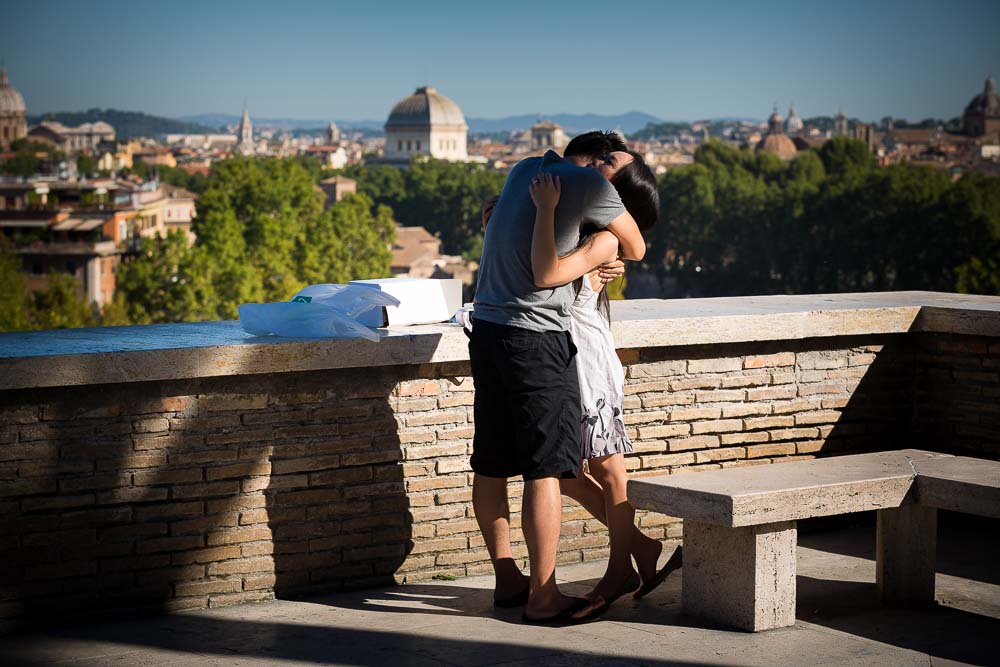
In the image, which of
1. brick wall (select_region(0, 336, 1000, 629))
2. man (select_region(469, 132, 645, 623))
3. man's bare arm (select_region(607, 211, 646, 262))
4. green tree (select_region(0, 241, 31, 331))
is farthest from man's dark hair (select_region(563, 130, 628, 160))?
green tree (select_region(0, 241, 31, 331))

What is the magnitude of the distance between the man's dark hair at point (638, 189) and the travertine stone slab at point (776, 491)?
80 centimetres

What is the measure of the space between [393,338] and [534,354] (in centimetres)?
74

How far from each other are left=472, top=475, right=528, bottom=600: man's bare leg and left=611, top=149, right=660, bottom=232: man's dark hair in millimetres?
899

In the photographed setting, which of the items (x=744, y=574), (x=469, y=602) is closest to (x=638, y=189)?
(x=744, y=574)

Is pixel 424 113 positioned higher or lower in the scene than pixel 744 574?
higher

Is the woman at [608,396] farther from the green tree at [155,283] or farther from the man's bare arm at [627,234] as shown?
the green tree at [155,283]

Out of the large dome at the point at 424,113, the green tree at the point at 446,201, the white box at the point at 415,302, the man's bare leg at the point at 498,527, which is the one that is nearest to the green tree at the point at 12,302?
the white box at the point at 415,302

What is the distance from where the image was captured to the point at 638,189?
4.00m

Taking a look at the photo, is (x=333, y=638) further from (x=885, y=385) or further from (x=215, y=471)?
(x=885, y=385)

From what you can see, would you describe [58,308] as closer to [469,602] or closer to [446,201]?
[469,602]

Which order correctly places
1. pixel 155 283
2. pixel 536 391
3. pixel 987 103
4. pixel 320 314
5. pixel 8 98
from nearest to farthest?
1. pixel 536 391
2. pixel 320 314
3. pixel 155 283
4. pixel 987 103
5. pixel 8 98

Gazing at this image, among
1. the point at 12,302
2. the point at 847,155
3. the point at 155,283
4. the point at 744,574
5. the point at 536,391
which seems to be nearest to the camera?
the point at 536,391

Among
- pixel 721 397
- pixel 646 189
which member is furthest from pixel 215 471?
pixel 721 397

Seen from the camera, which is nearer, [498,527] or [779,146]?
[498,527]
